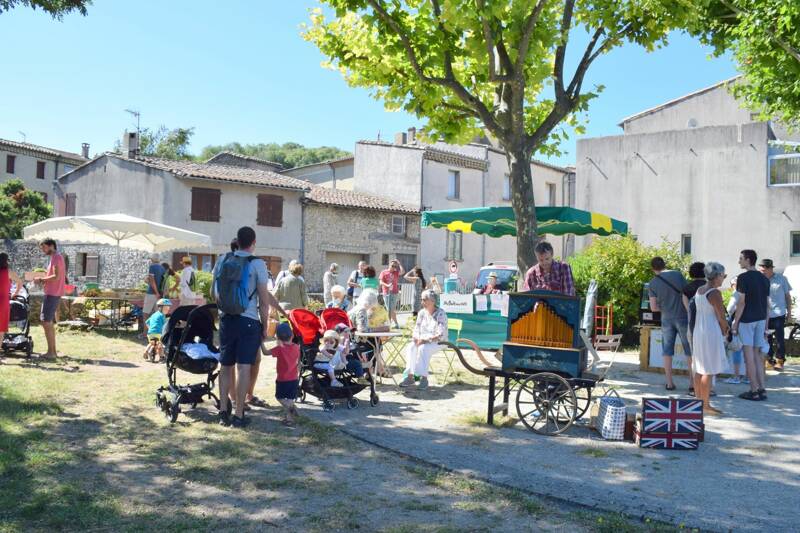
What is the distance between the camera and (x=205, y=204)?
3027 centimetres

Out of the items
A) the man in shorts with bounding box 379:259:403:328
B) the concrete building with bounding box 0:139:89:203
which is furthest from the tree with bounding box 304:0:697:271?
the concrete building with bounding box 0:139:89:203

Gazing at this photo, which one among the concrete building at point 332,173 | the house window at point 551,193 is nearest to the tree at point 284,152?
the concrete building at point 332,173

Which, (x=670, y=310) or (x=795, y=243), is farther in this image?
(x=795, y=243)

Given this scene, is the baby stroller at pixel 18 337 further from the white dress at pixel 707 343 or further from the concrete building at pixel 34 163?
the concrete building at pixel 34 163

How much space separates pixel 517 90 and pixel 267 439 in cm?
606

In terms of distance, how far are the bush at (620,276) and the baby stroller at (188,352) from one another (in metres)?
9.29

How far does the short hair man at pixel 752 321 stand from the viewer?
859 centimetres

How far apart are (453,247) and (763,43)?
79.4 ft

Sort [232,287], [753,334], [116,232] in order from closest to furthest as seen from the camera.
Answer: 1. [232,287]
2. [753,334]
3. [116,232]

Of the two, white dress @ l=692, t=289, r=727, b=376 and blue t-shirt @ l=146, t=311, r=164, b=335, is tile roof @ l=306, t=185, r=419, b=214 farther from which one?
white dress @ l=692, t=289, r=727, b=376

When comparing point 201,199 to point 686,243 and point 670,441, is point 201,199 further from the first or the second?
point 670,441

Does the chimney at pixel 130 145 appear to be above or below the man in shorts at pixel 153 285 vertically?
above

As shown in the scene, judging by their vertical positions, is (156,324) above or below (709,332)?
below

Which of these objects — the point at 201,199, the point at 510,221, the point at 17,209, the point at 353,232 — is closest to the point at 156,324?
the point at 510,221
